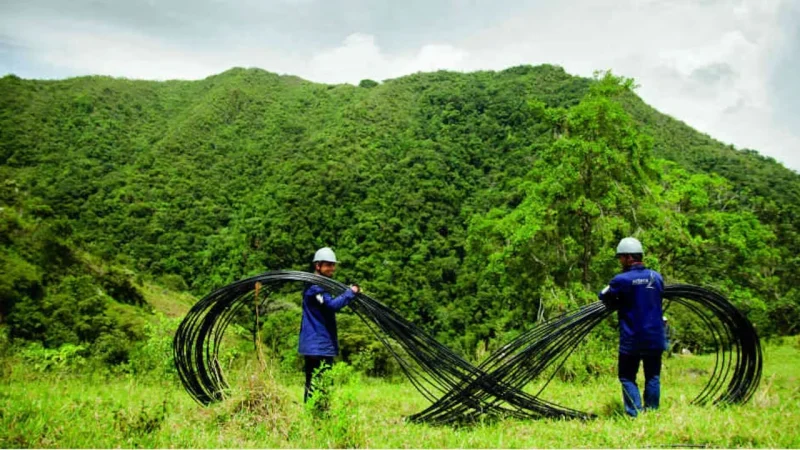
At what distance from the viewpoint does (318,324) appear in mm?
5223

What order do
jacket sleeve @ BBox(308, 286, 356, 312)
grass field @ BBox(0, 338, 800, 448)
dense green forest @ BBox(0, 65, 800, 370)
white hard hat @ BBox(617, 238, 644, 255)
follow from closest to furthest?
grass field @ BBox(0, 338, 800, 448)
jacket sleeve @ BBox(308, 286, 356, 312)
white hard hat @ BBox(617, 238, 644, 255)
dense green forest @ BBox(0, 65, 800, 370)

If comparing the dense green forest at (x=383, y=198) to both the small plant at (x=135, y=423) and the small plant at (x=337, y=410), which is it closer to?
the small plant at (x=337, y=410)

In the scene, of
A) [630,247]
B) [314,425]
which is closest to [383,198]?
[630,247]

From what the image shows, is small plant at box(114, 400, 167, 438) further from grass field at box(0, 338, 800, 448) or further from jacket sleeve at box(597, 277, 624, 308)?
jacket sleeve at box(597, 277, 624, 308)

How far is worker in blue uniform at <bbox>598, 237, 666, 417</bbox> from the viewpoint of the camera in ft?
16.9

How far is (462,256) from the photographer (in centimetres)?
5562

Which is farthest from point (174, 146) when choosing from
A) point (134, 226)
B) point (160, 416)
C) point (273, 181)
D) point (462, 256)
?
point (160, 416)

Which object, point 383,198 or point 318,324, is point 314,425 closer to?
point 318,324

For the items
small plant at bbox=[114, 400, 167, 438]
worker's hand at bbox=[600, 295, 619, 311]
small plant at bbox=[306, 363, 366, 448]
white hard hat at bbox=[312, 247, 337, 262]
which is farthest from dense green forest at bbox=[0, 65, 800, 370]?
small plant at bbox=[114, 400, 167, 438]

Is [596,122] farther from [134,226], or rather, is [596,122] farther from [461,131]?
[461,131]

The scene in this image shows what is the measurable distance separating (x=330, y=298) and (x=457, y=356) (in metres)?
1.54

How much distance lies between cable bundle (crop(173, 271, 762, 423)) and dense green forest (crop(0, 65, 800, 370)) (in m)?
6.88

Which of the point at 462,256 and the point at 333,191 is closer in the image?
the point at 462,256

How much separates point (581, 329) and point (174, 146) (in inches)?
3419
